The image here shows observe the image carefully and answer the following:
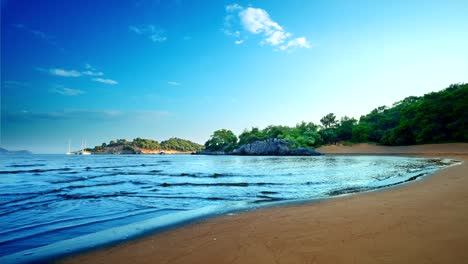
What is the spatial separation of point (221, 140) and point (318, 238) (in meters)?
112

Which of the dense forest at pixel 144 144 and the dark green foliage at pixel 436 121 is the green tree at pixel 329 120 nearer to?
the dark green foliage at pixel 436 121

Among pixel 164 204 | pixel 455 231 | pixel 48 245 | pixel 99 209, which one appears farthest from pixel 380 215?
pixel 99 209

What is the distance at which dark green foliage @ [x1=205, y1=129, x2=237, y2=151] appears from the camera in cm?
11278

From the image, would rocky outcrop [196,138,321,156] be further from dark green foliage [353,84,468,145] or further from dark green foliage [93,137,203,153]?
dark green foliage [93,137,203,153]

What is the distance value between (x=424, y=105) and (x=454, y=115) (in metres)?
6.66

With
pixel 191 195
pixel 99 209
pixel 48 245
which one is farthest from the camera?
pixel 191 195

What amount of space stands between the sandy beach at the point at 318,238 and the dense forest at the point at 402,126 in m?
52.7

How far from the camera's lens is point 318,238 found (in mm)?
3389

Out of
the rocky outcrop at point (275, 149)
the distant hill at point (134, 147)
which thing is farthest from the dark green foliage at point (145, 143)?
the rocky outcrop at point (275, 149)

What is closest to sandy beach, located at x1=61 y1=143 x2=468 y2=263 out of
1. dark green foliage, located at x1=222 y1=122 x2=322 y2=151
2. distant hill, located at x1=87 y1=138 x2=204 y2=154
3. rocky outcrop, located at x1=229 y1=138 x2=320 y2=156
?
rocky outcrop, located at x1=229 y1=138 x2=320 y2=156

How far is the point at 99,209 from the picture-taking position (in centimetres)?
625

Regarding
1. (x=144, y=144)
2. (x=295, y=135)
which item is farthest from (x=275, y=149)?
(x=144, y=144)

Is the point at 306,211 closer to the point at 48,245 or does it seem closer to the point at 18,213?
the point at 48,245

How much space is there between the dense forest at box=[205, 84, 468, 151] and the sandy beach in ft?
173
